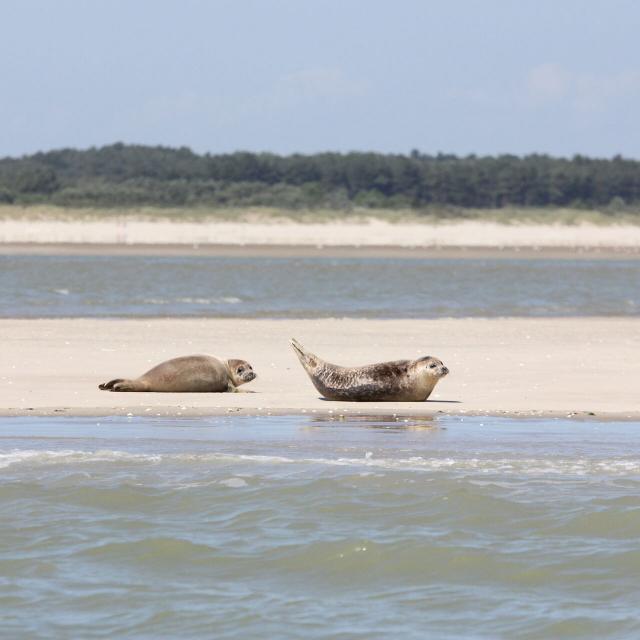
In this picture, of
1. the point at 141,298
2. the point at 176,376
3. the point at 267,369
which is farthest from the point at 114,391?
the point at 141,298

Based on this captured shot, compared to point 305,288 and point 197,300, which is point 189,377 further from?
point 305,288

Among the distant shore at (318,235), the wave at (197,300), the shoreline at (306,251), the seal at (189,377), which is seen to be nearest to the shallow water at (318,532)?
the seal at (189,377)

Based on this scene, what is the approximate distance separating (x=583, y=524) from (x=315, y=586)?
1689mm

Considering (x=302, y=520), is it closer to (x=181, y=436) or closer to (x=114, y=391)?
(x=181, y=436)

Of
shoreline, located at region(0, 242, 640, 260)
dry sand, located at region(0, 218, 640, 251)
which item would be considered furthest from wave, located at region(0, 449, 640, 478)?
dry sand, located at region(0, 218, 640, 251)

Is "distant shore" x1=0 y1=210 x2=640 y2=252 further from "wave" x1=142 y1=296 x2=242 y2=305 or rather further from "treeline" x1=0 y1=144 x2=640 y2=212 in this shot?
"wave" x1=142 y1=296 x2=242 y2=305

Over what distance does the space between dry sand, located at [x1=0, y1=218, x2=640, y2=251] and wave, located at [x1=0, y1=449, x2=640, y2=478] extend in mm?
45825

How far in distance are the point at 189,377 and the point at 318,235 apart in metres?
48.3

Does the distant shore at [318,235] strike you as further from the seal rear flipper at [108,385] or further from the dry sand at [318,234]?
the seal rear flipper at [108,385]

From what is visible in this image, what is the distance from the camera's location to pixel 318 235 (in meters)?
60.7

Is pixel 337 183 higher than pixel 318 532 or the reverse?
higher

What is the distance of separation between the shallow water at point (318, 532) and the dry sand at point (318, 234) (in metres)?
45.7

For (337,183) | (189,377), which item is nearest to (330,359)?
(189,377)

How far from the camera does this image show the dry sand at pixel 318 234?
190ft
